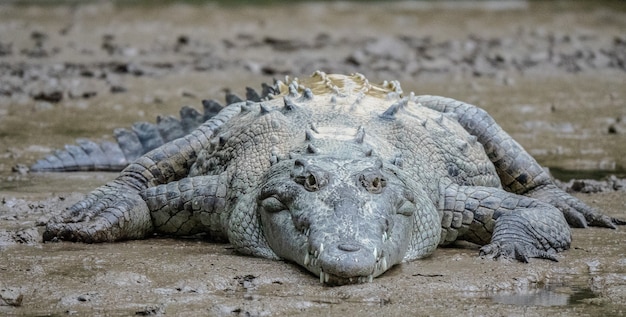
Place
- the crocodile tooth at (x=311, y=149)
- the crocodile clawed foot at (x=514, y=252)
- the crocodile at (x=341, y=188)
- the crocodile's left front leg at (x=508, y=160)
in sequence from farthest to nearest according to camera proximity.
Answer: the crocodile's left front leg at (x=508, y=160), the crocodile tooth at (x=311, y=149), the crocodile clawed foot at (x=514, y=252), the crocodile at (x=341, y=188)

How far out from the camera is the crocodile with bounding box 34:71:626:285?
5.27 meters

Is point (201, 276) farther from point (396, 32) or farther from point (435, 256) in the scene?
point (396, 32)

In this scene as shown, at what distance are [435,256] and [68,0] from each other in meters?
17.0

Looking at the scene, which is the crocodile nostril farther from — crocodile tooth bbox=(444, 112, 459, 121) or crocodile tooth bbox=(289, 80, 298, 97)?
crocodile tooth bbox=(444, 112, 459, 121)

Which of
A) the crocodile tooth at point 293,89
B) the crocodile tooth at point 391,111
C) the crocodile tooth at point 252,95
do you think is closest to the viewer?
the crocodile tooth at point 391,111

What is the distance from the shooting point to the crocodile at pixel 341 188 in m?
5.27

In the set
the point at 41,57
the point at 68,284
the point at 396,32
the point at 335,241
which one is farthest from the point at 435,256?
the point at 396,32

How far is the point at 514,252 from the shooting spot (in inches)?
223

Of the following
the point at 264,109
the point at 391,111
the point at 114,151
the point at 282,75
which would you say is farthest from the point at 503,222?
the point at 282,75

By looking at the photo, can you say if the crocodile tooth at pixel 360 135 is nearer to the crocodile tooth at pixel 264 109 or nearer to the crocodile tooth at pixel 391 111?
the crocodile tooth at pixel 391 111

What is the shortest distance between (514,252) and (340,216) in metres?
1.08

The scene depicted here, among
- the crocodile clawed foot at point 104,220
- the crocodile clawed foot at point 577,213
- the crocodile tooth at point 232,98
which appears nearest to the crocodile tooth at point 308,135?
the crocodile clawed foot at point 104,220

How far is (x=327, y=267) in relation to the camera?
489 cm

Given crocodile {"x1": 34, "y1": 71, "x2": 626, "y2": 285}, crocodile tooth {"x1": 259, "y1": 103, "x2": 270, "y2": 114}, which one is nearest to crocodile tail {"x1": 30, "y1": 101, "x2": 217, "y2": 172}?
crocodile {"x1": 34, "y1": 71, "x2": 626, "y2": 285}
